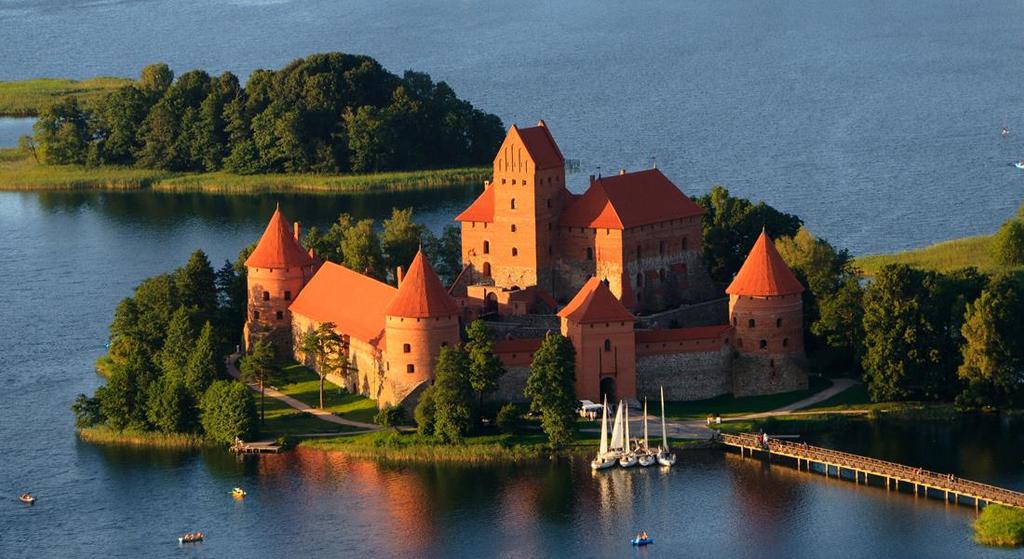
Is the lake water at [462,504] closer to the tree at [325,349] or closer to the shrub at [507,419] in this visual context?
the shrub at [507,419]

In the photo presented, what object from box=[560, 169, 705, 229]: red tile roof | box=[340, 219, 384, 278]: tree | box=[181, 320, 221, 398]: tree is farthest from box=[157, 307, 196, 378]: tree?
box=[560, 169, 705, 229]: red tile roof

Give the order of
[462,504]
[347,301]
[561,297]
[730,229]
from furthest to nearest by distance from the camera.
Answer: [730,229], [561,297], [347,301], [462,504]

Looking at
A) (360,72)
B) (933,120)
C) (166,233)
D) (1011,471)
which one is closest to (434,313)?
(1011,471)

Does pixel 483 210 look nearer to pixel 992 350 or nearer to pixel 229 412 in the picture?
pixel 229 412

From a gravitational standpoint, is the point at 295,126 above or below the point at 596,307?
above

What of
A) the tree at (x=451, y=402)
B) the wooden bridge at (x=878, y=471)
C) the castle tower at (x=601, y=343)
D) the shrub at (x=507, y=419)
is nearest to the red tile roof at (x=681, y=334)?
the castle tower at (x=601, y=343)

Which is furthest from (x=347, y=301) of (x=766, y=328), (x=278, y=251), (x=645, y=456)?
(x=766, y=328)
